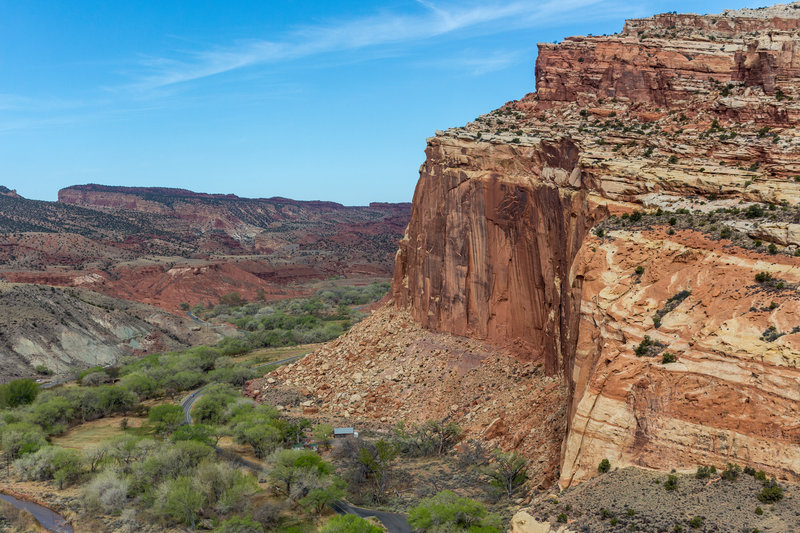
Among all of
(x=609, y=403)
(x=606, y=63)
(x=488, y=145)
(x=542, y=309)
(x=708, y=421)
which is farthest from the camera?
(x=606, y=63)

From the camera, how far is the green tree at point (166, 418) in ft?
181

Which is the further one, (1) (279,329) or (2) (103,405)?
(1) (279,329)

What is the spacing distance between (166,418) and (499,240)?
33.5 meters

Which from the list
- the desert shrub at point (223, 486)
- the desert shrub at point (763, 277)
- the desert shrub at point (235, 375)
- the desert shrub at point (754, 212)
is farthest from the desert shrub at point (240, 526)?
the desert shrub at point (235, 375)

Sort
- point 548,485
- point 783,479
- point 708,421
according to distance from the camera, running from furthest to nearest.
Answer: point 548,485 → point 708,421 → point 783,479

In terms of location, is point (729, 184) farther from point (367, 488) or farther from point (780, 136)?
point (367, 488)

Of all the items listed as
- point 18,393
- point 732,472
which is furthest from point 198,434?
point 732,472

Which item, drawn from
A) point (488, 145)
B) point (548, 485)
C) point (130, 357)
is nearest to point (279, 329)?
point (130, 357)

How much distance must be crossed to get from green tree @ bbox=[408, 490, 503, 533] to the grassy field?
3249 cm

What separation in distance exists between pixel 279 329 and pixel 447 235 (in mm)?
58928

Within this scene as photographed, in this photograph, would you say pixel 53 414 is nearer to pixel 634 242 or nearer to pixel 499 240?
pixel 499 240

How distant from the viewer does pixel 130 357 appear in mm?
94125

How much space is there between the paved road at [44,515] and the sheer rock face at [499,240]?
31.5 meters

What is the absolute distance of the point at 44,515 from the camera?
40.9 meters
